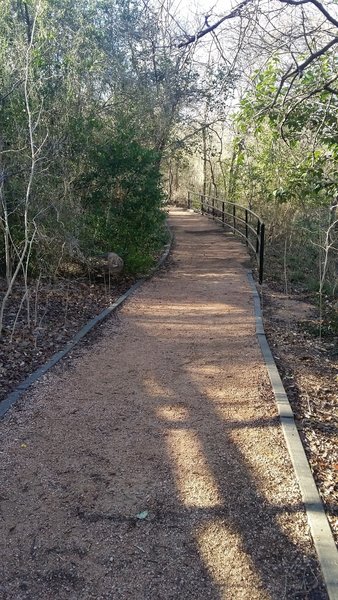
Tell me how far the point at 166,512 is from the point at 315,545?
31.2 inches

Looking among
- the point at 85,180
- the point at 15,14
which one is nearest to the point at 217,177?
the point at 15,14

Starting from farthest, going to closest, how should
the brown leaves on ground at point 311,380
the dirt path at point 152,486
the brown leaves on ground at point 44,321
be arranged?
the brown leaves on ground at point 44,321 → the brown leaves on ground at point 311,380 → the dirt path at point 152,486

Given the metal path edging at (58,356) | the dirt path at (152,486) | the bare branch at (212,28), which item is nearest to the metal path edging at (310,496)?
the dirt path at (152,486)

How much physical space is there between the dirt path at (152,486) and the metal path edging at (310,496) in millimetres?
56

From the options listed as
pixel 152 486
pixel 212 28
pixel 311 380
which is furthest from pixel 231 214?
pixel 152 486

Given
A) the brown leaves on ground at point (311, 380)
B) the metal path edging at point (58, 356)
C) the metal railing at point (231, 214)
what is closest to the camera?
the brown leaves on ground at point (311, 380)

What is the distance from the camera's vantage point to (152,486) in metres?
3.14

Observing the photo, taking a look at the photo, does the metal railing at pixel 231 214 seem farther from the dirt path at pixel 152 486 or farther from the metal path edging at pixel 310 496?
the metal path edging at pixel 310 496

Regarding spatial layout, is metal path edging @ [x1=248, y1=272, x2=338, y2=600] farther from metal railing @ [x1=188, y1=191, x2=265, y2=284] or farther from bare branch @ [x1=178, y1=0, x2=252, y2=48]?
metal railing @ [x1=188, y1=191, x2=265, y2=284]

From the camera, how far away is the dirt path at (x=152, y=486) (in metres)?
2.43

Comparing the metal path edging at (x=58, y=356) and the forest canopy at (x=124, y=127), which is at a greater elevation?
the forest canopy at (x=124, y=127)

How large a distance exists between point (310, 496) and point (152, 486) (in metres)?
0.91

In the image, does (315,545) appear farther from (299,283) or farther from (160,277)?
(299,283)

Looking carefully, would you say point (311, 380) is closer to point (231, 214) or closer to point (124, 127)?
point (124, 127)
